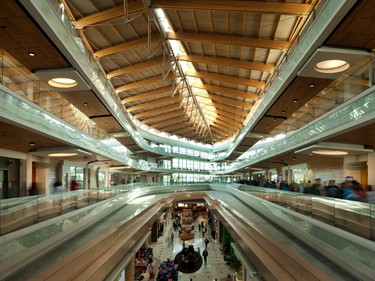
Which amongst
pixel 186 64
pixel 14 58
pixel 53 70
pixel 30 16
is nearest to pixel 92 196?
pixel 53 70

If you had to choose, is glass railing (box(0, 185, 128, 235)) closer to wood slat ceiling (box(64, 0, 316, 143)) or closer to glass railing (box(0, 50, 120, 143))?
glass railing (box(0, 50, 120, 143))

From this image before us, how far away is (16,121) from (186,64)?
1978 cm

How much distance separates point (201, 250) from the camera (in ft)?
99.9

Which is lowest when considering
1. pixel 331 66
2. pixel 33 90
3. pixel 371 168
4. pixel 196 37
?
pixel 371 168

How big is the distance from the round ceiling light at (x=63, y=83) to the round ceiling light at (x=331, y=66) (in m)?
8.74

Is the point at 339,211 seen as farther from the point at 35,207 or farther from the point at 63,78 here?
the point at 63,78

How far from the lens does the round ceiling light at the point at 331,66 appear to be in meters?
10.2

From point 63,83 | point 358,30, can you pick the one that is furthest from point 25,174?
point 358,30

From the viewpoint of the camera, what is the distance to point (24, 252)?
25.6 ft

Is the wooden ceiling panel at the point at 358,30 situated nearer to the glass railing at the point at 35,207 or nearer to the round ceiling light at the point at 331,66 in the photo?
the round ceiling light at the point at 331,66

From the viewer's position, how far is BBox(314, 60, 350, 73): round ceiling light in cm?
1025

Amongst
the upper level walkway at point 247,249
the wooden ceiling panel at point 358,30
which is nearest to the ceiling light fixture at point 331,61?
the wooden ceiling panel at point 358,30

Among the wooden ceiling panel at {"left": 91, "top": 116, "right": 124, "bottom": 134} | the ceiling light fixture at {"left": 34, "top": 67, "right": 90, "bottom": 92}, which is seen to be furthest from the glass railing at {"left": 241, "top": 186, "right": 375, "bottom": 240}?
the wooden ceiling panel at {"left": 91, "top": 116, "right": 124, "bottom": 134}

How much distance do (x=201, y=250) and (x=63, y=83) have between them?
2209cm
